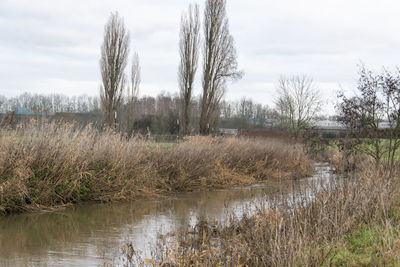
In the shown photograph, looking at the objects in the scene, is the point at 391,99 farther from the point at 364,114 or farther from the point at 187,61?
the point at 187,61

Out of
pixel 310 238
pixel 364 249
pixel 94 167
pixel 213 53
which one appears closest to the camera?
pixel 364 249

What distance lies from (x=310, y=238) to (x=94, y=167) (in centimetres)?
763

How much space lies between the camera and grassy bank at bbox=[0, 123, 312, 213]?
9.79 m

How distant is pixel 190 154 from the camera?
588 inches

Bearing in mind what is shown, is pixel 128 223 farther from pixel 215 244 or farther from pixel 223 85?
pixel 223 85

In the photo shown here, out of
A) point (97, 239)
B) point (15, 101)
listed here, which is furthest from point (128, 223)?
point (15, 101)

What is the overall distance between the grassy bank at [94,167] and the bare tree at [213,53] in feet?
24.6

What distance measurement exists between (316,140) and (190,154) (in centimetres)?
725

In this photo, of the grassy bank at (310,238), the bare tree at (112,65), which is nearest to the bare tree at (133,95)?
the bare tree at (112,65)

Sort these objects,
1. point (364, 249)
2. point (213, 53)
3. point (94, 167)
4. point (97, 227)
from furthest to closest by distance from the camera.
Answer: point (213, 53)
point (94, 167)
point (97, 227)
point (364, 249)

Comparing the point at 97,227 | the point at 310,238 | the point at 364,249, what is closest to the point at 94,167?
the point at 97,227

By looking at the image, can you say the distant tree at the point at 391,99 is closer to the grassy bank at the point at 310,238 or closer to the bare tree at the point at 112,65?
the grassy bank at the point at 310,238

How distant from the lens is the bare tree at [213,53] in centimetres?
2455

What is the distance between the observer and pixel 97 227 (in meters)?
8.81
